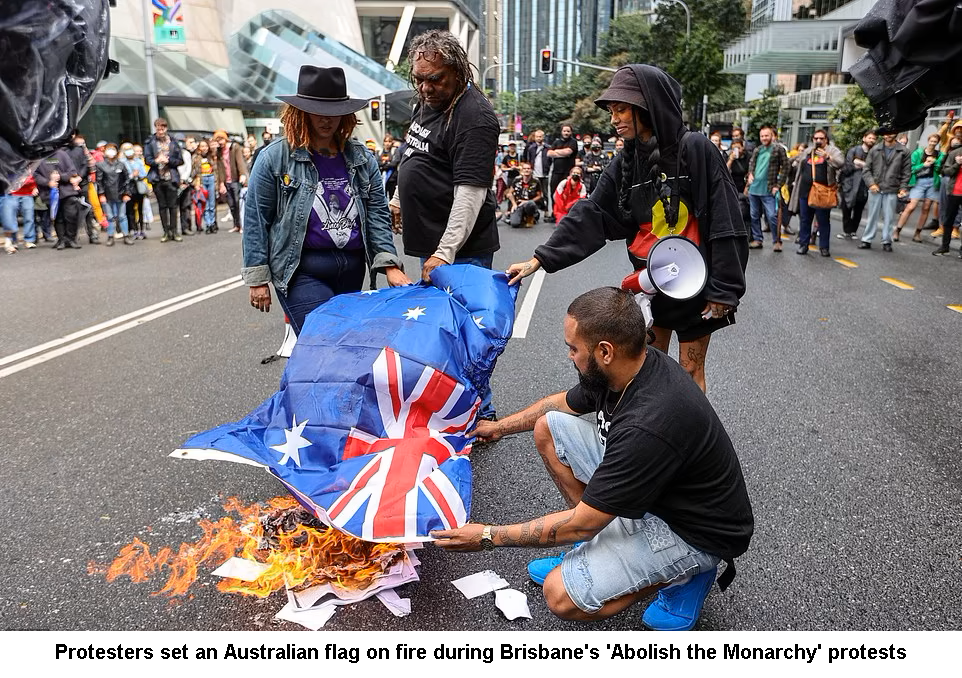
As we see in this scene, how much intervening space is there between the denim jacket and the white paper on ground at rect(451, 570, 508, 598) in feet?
5.26

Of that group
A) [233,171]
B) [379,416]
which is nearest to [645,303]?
[379,416]

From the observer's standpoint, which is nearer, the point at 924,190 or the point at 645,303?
the point at 645,303

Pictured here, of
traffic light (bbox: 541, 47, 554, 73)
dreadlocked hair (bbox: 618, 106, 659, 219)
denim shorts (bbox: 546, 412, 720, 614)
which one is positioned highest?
traffic light (bbox: 541, 47, 554, 73)

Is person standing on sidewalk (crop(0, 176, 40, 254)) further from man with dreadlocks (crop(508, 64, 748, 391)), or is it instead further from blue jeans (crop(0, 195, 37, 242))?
man with dreadlocks (crop(508, 64, 748, 391))

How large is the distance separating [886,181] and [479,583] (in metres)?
12.0

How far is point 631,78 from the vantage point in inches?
129

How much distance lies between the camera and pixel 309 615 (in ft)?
8.89

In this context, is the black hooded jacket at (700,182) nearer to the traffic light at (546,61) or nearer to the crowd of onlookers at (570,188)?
the crowd of onlookers at (570,188)

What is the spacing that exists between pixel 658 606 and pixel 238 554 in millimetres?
1591

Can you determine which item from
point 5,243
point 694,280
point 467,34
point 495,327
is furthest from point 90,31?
point 467,34

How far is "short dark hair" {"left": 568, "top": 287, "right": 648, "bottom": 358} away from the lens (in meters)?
2.50

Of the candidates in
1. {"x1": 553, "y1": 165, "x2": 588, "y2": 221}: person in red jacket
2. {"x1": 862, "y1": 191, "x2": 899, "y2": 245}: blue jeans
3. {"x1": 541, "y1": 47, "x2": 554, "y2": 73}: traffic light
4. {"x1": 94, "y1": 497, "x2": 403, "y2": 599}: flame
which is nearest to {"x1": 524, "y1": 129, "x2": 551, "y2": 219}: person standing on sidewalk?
{"x1": 553, "y1": 165, "x2": 588, "y2": 221}: person in red jacket

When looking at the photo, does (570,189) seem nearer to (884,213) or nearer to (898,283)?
(884,213)

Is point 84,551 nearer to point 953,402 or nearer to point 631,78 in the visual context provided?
point 631,78
